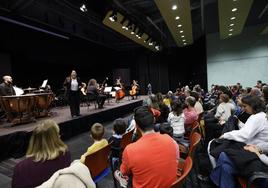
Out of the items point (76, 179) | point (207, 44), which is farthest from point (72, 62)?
point (76, 179)

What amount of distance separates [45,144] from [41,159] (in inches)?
4.4

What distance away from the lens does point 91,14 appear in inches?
354

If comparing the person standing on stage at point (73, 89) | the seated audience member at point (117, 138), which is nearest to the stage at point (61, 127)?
the person standing on stage at point (73, 89)

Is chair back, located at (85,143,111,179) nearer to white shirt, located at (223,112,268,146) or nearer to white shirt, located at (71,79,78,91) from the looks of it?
white shirt, located at (223,112,268,146)

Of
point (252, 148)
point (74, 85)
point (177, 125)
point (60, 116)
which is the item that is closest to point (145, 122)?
point (252, 148)

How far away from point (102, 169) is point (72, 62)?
1044 centimetres

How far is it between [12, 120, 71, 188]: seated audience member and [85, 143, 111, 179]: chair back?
29 centimetres

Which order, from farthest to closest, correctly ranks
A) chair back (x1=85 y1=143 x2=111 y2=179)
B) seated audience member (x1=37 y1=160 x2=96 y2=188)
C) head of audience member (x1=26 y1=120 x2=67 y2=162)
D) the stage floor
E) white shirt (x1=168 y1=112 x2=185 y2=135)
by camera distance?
the stage floor
white shirt (x1=168 y1=112 x2=185 y2=135)
chair back (x1=85 y1=143 x2=111 y2=179)
head of audience member (x1=26 y1=120 x2=67 y2=162)
seated audience member (x1=37 y1=160 x2=96 y2=188)

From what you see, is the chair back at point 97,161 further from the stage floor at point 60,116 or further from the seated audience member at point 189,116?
the stage floor at point 60,116

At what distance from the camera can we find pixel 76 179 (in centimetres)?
119

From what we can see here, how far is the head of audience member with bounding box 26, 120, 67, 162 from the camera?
1.57 meters

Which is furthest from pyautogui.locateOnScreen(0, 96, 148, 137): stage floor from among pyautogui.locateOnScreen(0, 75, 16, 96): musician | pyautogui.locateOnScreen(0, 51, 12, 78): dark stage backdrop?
pyautogui.locateOnScreen(0, 51, 12, 78): dark stage backdrop

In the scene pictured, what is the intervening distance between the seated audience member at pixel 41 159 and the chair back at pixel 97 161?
0.29 m

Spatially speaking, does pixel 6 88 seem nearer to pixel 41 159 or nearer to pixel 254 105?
pixel 41 159
